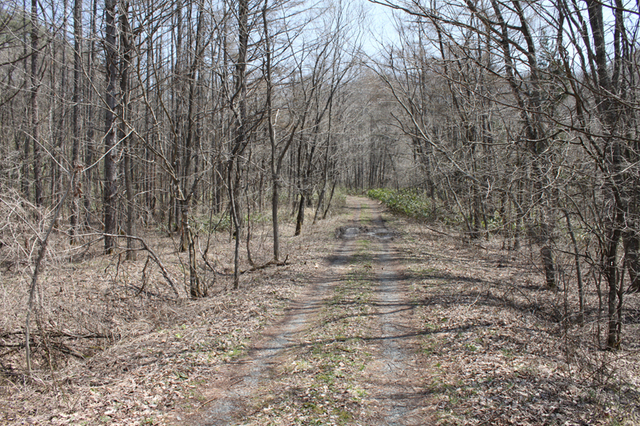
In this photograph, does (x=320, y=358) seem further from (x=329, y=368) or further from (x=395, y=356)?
(x=395, y=356)

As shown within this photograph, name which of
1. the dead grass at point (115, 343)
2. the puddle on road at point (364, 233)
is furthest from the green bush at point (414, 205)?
the dead grass at point (115, 343)

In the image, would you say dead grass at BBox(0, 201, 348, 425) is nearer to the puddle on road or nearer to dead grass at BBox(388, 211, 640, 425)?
dead grass at BBox(388, 211, 640, 425)

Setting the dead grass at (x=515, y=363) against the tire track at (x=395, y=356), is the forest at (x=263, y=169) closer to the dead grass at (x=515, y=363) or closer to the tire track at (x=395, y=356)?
the dead grass at (x=515, y=363)

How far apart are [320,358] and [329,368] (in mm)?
350

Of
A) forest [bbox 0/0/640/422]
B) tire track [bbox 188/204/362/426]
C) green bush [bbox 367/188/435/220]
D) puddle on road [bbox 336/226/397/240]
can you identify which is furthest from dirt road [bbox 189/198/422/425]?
green bush [bbox 367/188/435/220]

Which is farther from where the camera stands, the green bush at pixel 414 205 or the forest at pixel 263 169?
the green bush at pixel 414 205

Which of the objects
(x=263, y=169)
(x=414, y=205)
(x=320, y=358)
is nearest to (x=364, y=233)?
(x=414, y=205)

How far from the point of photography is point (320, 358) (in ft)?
18.4

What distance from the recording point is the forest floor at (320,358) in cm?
433

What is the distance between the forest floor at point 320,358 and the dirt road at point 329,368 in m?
0.02

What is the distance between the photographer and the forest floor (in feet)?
14.2

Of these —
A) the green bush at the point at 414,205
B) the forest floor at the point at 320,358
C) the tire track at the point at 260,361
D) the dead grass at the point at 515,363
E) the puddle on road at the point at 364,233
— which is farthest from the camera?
the green bush at the point at 414,205

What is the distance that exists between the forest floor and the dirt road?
2 cm

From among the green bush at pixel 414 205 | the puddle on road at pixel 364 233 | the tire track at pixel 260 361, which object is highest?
the green bush at pixel 414 205
